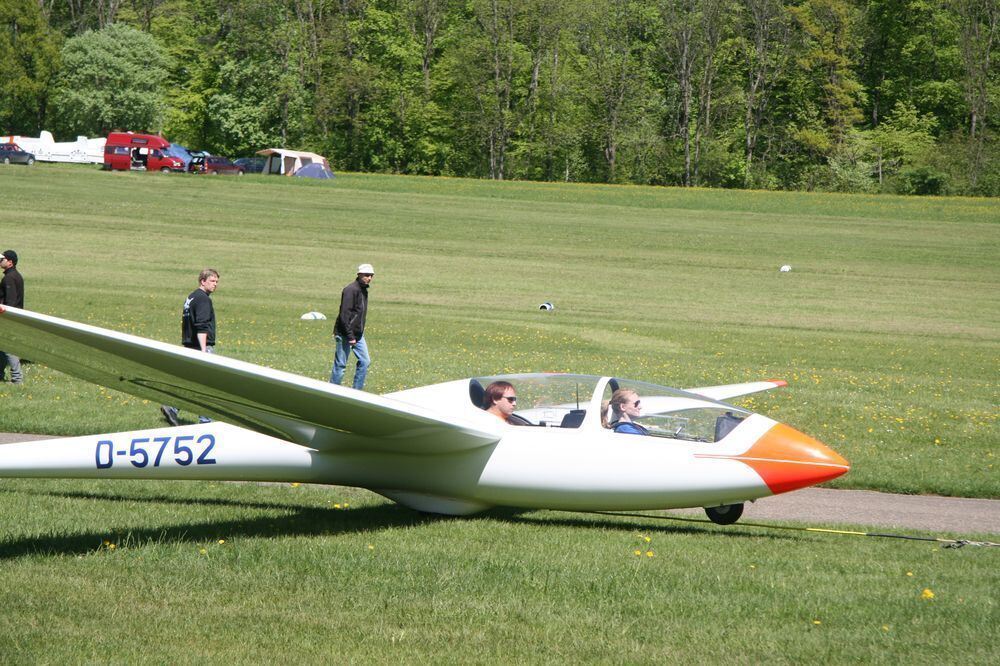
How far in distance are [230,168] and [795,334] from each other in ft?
185

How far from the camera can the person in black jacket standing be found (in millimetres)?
16422

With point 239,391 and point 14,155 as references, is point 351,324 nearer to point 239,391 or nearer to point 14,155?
point 239,391

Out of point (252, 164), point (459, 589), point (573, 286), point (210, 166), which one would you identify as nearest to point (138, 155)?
point (210, 166)

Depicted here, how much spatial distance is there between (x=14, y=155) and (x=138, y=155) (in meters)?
7.83

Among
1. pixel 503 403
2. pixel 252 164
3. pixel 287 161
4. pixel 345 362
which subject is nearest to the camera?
pixel 503 403

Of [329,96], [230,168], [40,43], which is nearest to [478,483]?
[230,168]

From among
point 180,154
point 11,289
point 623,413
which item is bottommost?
point 623,413

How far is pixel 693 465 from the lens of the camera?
9781mm

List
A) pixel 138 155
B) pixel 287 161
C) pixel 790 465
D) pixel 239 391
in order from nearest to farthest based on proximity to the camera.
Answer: pixel 239 391 < pixel 790 465 < pixel 138 155 < pixel 287 161

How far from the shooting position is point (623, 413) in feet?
Answer: 33.1

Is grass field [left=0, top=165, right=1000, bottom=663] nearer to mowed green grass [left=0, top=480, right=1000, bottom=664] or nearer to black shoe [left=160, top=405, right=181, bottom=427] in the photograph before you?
mowed green grass [left=0, top=480, right=1000, bottom=664]

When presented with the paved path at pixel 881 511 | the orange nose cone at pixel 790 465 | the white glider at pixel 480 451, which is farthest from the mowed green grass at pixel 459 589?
the paved path at pixel 881 511

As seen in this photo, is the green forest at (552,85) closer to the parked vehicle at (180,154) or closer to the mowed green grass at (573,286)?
the parked vehicle at (180,154)

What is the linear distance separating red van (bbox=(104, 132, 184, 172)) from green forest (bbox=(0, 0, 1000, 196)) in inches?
477
